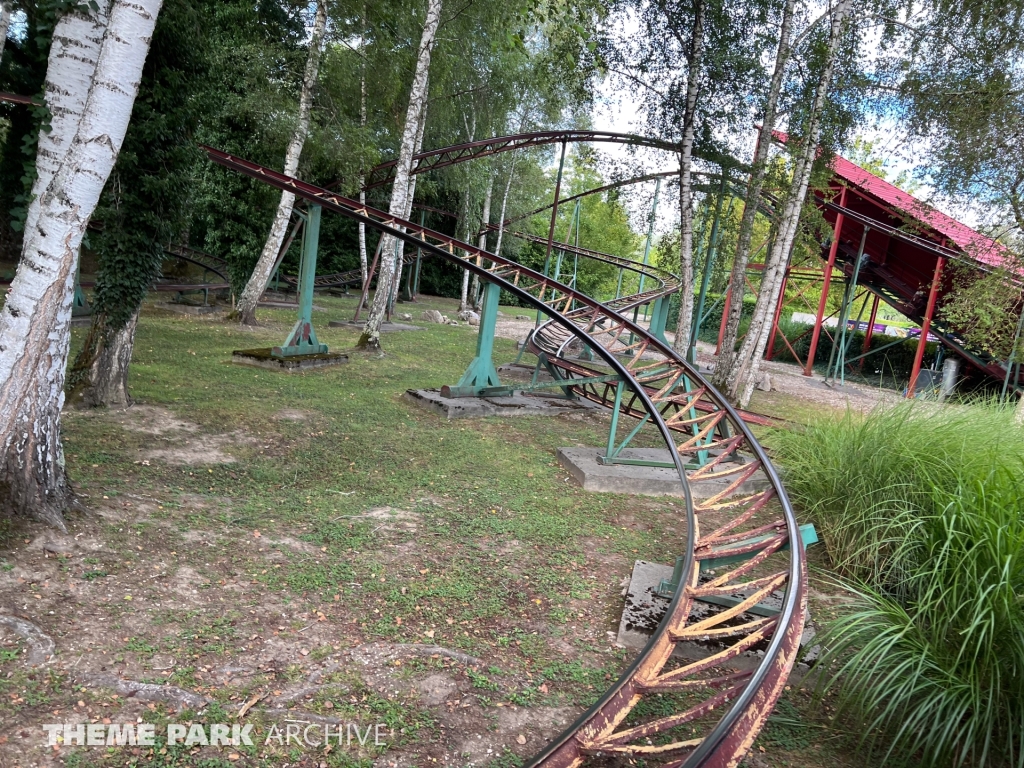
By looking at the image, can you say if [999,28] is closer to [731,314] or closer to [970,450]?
[731,314]

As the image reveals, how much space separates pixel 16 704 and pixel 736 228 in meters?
11.5

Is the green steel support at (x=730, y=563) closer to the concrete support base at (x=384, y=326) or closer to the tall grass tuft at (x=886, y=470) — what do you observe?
the tall grass tuft at (x=886, y=470)

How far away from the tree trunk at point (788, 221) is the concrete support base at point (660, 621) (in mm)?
6452

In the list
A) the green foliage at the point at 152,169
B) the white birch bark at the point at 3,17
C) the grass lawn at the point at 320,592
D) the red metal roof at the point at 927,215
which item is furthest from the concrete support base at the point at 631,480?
the white birch bark at the point at 3,17

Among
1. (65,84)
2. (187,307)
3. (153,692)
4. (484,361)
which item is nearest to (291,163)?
(187,307)

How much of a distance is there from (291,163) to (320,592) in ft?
31.6

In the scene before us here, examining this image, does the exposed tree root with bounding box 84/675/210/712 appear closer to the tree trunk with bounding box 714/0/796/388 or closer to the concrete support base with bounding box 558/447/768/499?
the concrete support base with bounding box 558/447/768/499

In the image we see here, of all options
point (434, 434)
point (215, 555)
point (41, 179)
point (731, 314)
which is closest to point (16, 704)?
point (215, 555)

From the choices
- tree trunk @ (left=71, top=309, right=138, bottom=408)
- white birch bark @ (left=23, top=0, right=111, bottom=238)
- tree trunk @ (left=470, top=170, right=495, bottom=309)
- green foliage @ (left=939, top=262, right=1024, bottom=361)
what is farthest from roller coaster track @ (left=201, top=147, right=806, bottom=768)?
tree trunk @ (left=470, top=170, right=495, bottom=309)

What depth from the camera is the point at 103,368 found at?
5480mm

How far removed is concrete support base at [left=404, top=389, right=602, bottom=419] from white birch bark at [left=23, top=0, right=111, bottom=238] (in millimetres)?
4485

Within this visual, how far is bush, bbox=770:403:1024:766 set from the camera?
2.45m

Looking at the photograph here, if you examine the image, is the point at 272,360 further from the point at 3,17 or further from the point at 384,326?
the point at 384,326

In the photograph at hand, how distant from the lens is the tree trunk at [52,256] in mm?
3078
